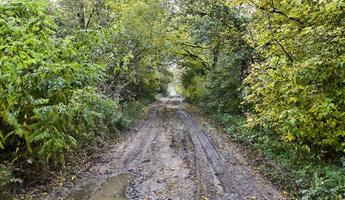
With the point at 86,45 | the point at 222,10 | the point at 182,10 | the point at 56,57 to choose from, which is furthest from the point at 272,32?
the point at 182,10

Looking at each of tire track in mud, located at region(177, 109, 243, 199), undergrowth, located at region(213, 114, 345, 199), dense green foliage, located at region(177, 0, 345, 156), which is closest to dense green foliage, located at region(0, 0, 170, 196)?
tire track in mud, located at region(177, 109, 243, 199)

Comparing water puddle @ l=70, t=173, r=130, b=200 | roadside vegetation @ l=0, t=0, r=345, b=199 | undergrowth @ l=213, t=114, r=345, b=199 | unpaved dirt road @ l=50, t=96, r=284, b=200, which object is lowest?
water puddle @ l=70, t=173, r=130, b=200

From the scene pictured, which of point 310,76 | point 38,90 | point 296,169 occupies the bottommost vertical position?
point 296,169

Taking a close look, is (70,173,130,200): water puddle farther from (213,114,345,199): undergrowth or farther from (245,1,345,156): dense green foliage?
(245,1,345,156): dense green foliage

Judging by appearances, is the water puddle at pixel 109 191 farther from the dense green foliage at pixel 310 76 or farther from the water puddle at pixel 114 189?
the dense green foliage at pixel 310 76

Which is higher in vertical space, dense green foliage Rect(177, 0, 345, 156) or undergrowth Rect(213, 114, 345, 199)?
dense green foliage Rect(177, 0, 345, 156)

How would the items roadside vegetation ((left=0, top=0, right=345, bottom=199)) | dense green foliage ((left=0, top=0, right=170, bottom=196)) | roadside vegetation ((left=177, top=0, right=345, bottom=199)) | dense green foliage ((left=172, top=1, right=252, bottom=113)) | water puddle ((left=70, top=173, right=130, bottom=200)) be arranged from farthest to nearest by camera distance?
1. dense green foliage ((left=172, top=1, right=252, bottom=113))
2. roadside vegetation ((left=177, top=0, right=345, bottom=199))
3. water puddle ((left=70, top=173, right=130, bottom=200))
4. roadside vegetation ((left=0, top=0, right=345, bottom=199))
5. dense green foliage ((left=0, top=0, right=170, bottom=196))

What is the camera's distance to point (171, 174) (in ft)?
24.6

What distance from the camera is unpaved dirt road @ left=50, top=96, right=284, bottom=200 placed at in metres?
6.30

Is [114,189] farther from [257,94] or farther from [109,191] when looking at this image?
[257,94]

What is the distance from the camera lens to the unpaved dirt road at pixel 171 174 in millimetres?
6297

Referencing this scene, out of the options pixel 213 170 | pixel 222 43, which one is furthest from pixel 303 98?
pixel 222 43

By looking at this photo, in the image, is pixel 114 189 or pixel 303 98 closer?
pixel 114 189

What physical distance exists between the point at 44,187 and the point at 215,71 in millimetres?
12821
